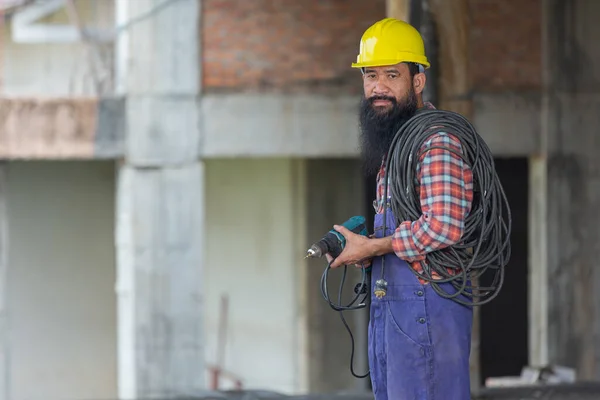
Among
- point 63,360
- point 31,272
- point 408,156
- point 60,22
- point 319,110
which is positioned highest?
point 60,22

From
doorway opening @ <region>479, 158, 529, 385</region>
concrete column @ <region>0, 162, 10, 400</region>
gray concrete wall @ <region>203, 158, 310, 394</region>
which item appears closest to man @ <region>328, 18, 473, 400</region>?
concrete column @ <region>0, 162, 10, 400</region>

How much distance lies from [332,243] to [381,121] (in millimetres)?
513

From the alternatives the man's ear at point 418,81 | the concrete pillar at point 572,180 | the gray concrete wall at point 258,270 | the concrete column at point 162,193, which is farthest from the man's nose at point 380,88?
the gray concrete wall at point 258,270

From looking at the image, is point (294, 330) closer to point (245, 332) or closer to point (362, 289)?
point (245, 332)

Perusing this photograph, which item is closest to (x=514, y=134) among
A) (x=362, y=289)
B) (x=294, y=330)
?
(x=294, y=330)

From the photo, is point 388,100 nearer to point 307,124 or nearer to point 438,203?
point 438,203

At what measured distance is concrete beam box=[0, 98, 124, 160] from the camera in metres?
11.2

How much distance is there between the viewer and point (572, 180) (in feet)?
40.9

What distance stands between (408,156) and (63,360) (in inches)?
415

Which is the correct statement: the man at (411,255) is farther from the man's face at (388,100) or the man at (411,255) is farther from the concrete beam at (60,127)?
the concrete beam at (60,127)

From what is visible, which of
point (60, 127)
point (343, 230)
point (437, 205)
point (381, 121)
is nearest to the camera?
point (437, 205)

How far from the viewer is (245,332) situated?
51.4ft

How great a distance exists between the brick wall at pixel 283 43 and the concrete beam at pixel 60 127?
101 cm

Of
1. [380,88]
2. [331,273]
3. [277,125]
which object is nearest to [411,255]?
[380,88]
